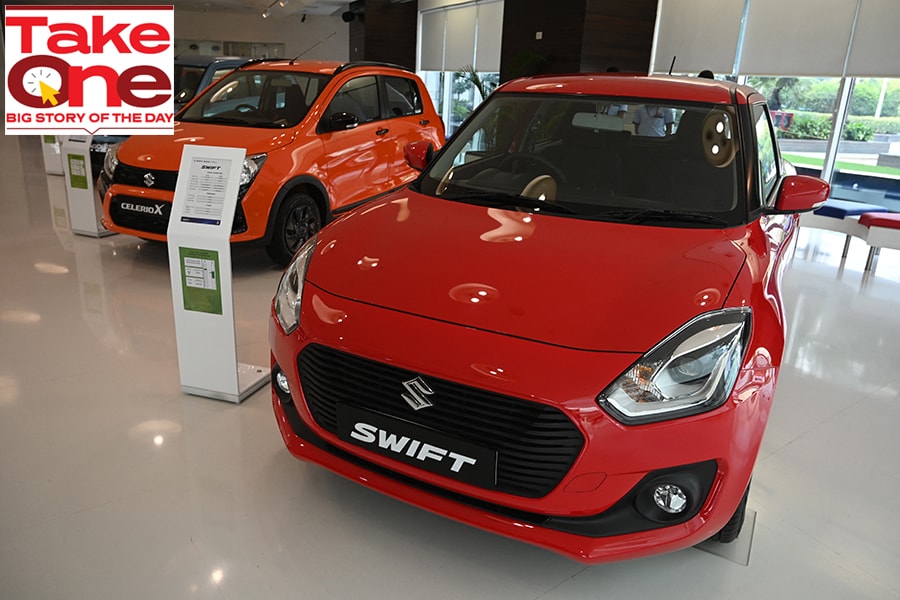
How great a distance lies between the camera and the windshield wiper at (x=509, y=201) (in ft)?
6.97

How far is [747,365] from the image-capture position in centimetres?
154

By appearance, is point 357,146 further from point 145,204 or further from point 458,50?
point 458,50

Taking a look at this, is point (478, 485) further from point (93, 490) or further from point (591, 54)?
point (591, 54)

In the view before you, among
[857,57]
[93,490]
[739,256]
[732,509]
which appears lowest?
[93,490]

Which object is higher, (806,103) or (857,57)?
(857,57)

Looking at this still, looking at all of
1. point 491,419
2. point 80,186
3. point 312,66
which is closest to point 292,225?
point 312,66

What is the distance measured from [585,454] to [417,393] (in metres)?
0.41

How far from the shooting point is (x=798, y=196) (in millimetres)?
2172

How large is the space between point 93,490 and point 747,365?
75.8 inches

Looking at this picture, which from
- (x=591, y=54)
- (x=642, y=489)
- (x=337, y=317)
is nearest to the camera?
(x=642, y=489)

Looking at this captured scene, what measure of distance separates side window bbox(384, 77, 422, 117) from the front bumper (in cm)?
383

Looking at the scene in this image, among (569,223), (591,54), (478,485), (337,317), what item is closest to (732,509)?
(478,485)

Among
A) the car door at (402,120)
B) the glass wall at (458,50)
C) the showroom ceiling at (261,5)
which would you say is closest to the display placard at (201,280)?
the car door at (402,120)

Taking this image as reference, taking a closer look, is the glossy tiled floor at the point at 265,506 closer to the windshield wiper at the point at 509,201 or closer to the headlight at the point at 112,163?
the windshield wiper at the point at 509,201
